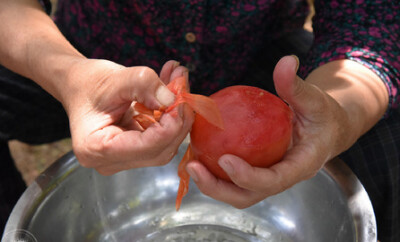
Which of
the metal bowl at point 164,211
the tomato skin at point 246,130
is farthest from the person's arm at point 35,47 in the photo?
the tomato skin at point 246,130

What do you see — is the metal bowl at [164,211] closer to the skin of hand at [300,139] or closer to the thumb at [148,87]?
the skin of hand at [300,139]

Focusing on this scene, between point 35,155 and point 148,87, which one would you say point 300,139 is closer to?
point 148,87

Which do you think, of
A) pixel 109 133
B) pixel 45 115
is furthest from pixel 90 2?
pixel 109 133

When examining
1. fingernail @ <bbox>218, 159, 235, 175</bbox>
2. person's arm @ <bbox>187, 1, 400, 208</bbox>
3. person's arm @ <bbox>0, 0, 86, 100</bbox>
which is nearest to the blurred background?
person's arm @ <bbox>0, 0, 86, 100</bbox>

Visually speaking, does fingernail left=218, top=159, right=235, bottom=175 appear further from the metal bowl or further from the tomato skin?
the metal bowl

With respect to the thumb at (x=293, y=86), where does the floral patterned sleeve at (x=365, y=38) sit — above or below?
below
